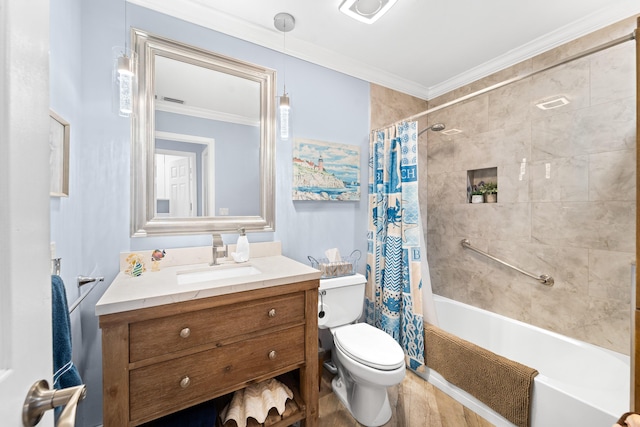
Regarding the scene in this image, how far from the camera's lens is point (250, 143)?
1826 mm

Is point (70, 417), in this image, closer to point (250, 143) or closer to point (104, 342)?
point (104, 342)

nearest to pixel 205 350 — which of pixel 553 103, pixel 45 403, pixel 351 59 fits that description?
pixel 45 403

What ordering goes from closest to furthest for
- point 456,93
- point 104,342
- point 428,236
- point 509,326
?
point 104,342
point 509,326
point 456,93
point 428,236

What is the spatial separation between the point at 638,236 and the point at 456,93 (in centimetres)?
198

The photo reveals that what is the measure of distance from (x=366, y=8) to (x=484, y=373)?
2296 mm

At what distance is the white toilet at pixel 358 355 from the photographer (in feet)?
4.79

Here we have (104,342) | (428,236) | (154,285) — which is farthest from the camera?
(428,236)

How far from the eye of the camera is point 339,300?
1861mm

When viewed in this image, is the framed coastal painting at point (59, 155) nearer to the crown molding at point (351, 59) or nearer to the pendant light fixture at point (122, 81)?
the pendant light fixture at point (122, 81)

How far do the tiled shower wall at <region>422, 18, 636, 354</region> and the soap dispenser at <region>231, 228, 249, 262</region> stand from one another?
1.94 metres

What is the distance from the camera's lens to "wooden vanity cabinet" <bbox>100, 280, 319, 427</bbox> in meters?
0.99

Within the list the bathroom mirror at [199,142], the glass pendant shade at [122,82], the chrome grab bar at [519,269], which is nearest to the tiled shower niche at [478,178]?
the chrome grab bar at [519,269]

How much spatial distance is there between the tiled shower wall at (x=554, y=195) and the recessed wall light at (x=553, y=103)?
1.1 inches

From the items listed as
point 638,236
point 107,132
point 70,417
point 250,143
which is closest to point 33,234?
point 70,417
